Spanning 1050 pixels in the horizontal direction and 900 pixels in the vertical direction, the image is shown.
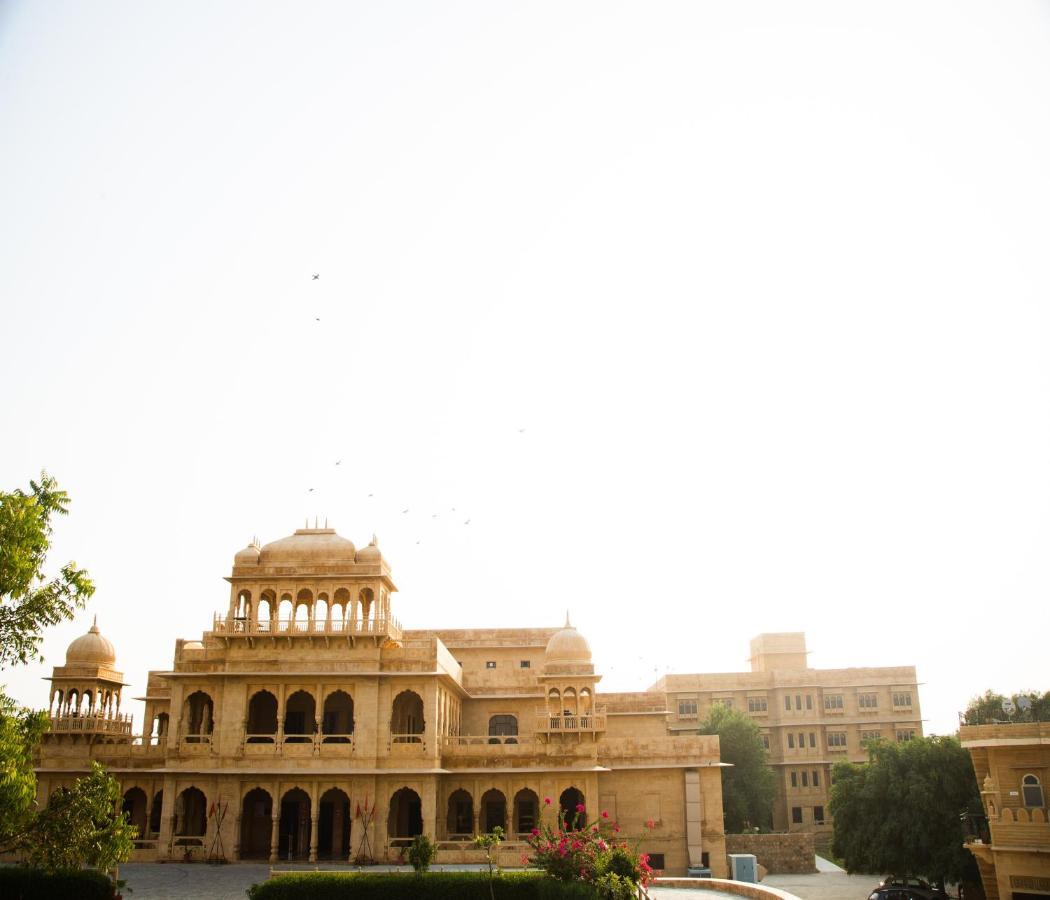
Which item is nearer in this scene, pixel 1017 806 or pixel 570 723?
pixel 1017 806

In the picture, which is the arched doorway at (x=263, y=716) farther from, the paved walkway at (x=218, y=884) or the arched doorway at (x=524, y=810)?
the arched doorway at (x=524, y=810)

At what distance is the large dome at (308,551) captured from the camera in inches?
1603

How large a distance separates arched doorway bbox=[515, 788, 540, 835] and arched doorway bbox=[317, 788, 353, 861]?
23.1ft

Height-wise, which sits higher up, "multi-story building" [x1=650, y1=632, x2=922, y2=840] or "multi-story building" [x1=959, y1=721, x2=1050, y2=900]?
"multi-story building" [x1=650, y1=632, x2=922, y2=840]

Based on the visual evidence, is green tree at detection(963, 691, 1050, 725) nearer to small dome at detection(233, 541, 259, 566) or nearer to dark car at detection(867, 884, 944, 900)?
dark car at detection(867, 884, 944, 900)

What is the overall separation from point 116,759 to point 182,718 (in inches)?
138

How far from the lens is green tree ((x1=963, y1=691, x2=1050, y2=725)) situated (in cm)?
5063

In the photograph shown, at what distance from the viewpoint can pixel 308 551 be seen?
4094 cm

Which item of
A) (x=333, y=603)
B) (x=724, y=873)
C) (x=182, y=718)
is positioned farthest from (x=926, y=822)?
(x=182, y=718)

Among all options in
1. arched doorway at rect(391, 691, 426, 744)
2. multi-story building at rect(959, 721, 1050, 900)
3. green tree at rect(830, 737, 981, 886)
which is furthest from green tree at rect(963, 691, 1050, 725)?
arched doorway at rect(391, 691, 426, 744)

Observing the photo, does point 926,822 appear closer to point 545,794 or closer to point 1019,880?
point 1019,880

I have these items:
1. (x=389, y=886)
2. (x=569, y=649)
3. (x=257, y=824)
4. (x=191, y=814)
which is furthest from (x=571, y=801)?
(x=389, y=886)

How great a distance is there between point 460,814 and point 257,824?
28.2 feet

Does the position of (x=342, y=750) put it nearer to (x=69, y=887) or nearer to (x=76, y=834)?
(x=69, y=887)
